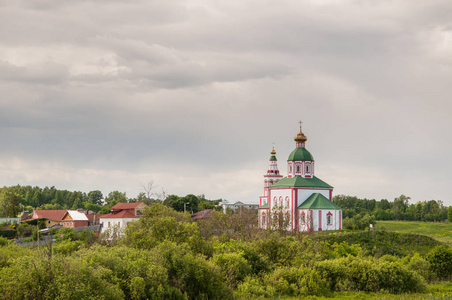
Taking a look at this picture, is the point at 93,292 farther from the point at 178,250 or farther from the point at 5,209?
the point at 5,209

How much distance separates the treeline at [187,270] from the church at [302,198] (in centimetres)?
2296

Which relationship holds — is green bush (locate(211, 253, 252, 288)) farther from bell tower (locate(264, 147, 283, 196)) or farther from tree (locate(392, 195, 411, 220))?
tree (locate(392, 195, 411, 220))

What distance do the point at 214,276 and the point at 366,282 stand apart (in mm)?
8982

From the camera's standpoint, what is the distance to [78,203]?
432 feet

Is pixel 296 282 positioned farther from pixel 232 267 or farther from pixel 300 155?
pixel 300 155

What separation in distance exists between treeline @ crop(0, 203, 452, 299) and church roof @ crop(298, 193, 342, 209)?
77.3 ft

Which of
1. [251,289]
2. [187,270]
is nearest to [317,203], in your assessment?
[251,289]

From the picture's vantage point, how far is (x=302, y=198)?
6338cm

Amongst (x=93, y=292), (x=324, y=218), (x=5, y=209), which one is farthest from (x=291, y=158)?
(x=5, y=209)

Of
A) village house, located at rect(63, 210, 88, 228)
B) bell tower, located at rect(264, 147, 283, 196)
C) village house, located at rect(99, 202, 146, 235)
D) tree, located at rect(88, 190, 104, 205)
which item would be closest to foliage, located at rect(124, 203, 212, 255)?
village house, located at rect(99, 202, 146, 235)

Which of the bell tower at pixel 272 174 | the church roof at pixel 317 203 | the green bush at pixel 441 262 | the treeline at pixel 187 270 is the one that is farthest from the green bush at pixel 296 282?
the bell tower at pixel 272 174

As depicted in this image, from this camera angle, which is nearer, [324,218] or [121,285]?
[121,285]

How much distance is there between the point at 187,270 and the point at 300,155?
46441mm

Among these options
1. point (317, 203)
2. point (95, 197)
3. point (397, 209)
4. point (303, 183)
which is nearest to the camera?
point (317, 203)
